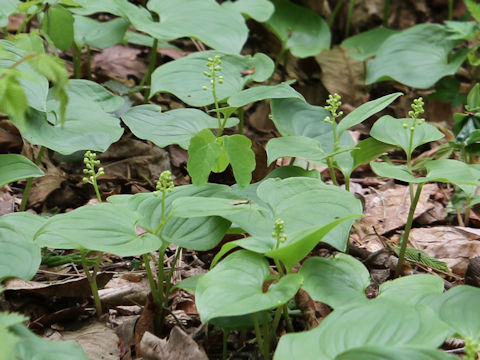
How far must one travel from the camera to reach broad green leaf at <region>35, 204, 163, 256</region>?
1496 mm

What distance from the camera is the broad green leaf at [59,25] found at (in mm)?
2547

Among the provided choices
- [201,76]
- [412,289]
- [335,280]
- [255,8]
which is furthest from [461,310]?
[255,8]

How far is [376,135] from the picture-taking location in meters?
2.04

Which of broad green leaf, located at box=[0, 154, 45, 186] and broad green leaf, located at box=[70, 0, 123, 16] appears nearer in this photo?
broad green leaf, located at box=[0, 154, 45, 186]

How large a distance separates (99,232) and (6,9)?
144 cm

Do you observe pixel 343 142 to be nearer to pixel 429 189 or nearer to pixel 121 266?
pixel 429 189

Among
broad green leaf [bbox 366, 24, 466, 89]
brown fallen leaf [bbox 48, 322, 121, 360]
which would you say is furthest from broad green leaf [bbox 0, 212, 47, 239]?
broad green leaf [bbox 366, 24, 466, 89]

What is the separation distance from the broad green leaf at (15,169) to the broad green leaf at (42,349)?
61cm

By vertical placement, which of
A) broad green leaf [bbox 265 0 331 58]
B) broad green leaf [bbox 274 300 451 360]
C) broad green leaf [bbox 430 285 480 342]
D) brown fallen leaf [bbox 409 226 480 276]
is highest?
broad green leaf [bbox 274 300 451 360]

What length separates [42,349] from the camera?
1.32 metres

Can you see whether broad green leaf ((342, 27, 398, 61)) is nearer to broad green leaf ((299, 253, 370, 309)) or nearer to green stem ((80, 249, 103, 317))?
broad green leaf ((299, 253, 370, 309))

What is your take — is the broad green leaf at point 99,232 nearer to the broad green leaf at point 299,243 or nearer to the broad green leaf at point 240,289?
the broad green leaf at point 240,289

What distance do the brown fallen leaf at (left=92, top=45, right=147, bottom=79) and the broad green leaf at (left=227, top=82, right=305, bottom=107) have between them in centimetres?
124

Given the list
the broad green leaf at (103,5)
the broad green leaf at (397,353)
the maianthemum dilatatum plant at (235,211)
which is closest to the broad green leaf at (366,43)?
the maianthemum dilatatum plant at (235,211)
